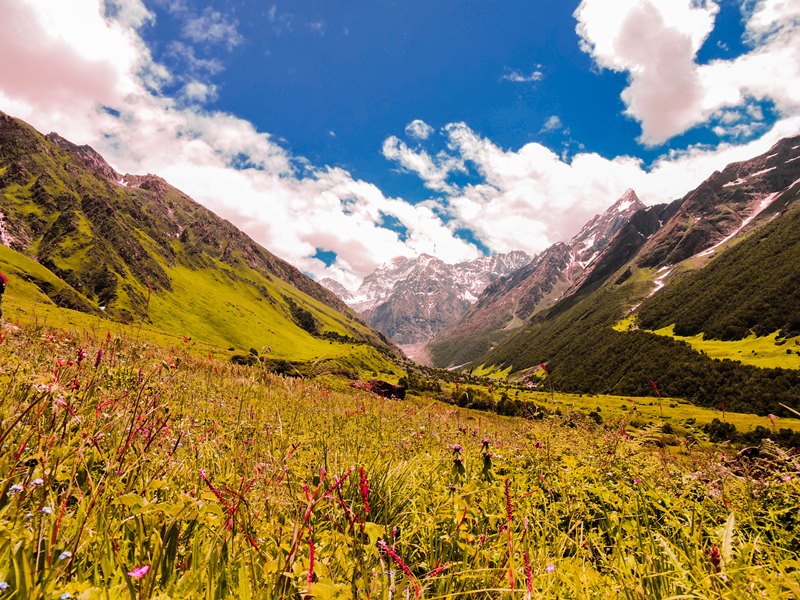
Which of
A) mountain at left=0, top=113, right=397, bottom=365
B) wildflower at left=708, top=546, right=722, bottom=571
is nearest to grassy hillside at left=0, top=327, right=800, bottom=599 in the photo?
wildflower at left=708, top=546, right=722, bottom=571

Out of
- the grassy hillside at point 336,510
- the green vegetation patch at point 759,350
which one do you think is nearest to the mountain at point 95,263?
the grassy hillside at point 336,510

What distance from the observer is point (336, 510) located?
4.08 meters

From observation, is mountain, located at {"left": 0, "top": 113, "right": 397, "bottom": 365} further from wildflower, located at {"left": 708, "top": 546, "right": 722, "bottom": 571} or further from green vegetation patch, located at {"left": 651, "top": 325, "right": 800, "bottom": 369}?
green vegetation patch, located at {"left": 651, "top": 325, "right": 800, "bottom": 369}

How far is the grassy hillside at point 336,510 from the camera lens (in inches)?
91.4

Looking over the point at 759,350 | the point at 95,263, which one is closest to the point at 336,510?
the point at 95,263

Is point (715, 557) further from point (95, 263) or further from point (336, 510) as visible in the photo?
point (95, 263)

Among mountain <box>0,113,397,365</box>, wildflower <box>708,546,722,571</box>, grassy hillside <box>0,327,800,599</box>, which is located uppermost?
mountain <box>0,113,397,365</box>

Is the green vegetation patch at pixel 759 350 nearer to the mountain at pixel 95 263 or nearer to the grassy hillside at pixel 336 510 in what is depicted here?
the mountain at pixel 95 263

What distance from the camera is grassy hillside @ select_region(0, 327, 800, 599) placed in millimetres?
2322

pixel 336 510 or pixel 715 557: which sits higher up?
pixel 715 557

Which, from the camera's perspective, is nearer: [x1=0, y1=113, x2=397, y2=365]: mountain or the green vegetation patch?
[x1=0, y1=113, x2=397, y2=365]: mountain

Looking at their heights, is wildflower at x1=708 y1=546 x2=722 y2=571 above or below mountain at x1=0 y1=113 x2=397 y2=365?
below

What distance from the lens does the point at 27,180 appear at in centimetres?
17875

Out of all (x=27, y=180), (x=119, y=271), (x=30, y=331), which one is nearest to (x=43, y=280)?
(x=119, y=271)
